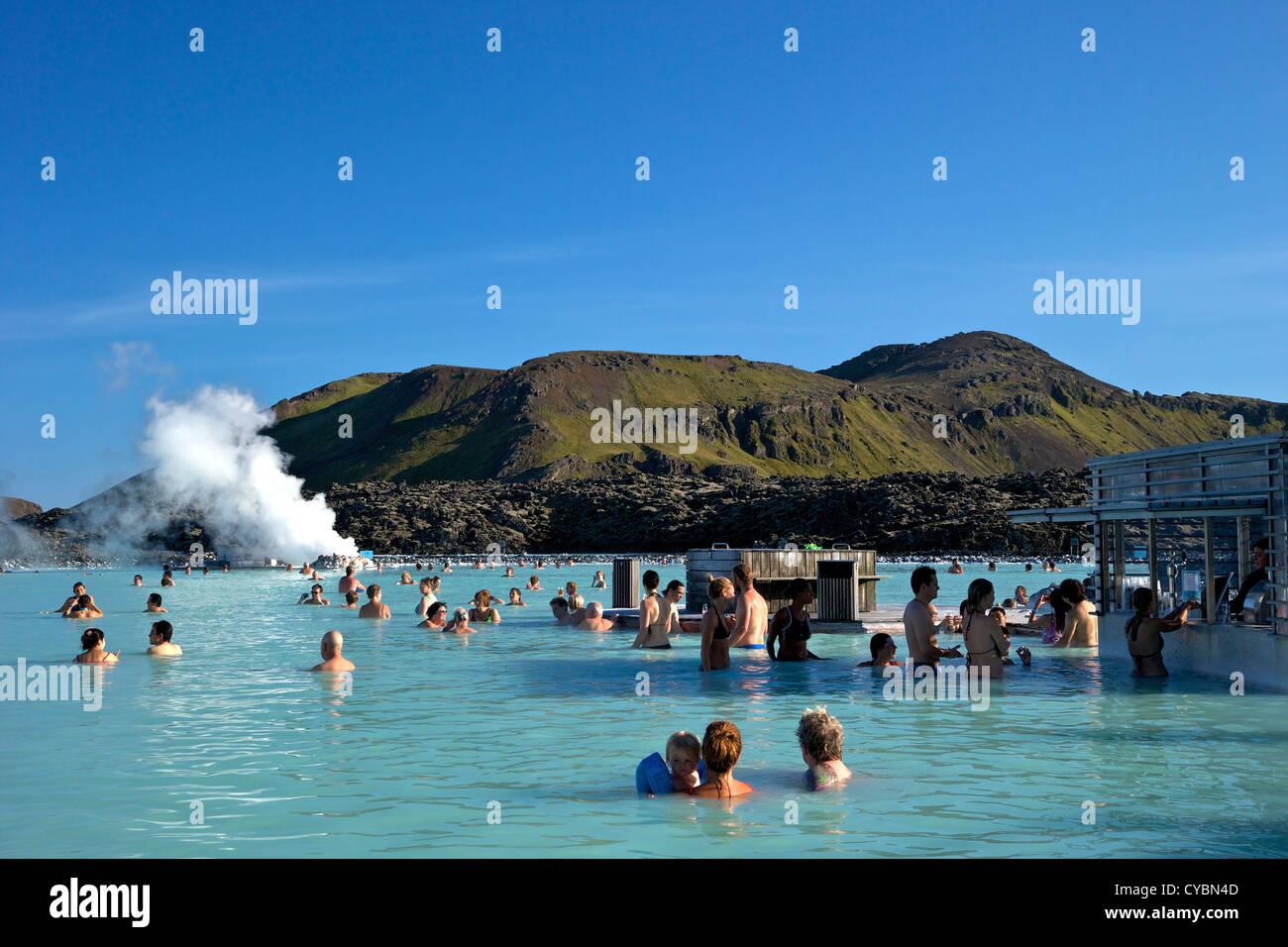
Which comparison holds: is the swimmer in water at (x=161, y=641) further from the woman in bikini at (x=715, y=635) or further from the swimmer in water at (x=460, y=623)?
the woman in bikini at (x=715, y=635)

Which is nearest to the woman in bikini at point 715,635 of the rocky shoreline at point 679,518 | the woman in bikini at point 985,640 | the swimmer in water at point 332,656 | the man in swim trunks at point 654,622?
the man in swim trunks at point 654,622

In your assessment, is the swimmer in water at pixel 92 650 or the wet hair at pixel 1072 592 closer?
the swimmer in water at pixel 92 650

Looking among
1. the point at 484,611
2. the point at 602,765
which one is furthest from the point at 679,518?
the point at 602,765

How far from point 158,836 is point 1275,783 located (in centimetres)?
797

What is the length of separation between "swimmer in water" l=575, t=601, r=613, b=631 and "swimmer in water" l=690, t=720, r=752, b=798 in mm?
15453

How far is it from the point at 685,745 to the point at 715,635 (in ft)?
23.1

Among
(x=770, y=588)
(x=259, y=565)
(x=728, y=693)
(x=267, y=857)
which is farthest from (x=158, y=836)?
(x=259, y=565)

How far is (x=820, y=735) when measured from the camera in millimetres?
8125

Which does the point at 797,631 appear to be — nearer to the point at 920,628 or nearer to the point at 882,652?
the point at 882,652

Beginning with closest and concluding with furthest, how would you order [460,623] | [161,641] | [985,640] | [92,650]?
[985,640]
[92,650]
[161,641]
[460,623]

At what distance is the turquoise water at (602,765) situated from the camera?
7102mm

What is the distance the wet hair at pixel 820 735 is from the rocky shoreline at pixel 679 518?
289 ft

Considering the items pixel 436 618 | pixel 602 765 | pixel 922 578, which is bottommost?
pixel 602 765
